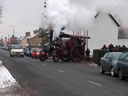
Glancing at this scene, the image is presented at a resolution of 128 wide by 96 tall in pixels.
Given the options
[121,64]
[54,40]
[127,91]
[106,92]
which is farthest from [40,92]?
[54,40]

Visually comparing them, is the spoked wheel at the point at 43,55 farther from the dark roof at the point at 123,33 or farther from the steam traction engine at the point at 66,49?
the dark roof at the point at 123,33

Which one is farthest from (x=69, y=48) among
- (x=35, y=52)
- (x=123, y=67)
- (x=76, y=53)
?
(x=123, y=67)

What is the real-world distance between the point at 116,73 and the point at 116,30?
3174 cm

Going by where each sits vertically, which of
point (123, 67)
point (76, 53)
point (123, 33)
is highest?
point (123, 33)

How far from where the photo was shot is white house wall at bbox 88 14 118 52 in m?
49.0

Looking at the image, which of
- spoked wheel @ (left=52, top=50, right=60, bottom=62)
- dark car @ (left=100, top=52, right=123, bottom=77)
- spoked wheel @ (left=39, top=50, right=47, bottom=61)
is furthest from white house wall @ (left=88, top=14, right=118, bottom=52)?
dark car @ (left=100, top=52, right=123, bottom=77)

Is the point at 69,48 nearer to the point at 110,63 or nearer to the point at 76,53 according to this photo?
the point at 76,53

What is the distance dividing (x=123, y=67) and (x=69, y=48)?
17.5m

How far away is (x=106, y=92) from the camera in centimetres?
1189

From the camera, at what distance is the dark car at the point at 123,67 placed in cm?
1627

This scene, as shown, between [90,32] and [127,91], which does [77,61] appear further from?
[127,91]

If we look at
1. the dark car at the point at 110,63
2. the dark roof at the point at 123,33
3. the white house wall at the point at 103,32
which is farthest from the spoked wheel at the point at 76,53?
the dark roof at the point at 123,33

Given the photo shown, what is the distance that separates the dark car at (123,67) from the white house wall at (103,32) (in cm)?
3172

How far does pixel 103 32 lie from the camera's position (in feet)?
163
